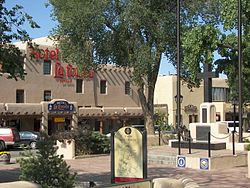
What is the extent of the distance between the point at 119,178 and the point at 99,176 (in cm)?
683

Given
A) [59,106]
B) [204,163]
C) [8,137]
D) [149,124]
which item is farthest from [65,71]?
[204,163]

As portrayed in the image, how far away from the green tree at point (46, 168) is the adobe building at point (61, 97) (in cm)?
3121

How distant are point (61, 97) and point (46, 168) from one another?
3864cm

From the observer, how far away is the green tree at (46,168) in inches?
364

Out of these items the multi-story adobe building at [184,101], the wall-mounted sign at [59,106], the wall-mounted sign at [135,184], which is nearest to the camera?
the wall-mounted sign at [135,184]

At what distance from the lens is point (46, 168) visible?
30.4ft

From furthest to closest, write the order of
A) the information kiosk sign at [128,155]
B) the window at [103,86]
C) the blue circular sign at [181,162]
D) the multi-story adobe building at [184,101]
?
the multi-story adobe building at [184,101], the window at [103,86], the blue circular sign at [181,162], the information kiosk sign at [128,155]

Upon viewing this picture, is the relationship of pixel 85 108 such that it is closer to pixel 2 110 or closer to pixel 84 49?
pixel 2 110

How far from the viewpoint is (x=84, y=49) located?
3152 centimetres

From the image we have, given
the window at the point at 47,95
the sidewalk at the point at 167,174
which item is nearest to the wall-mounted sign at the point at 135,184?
the sidewalk at the point at 167,174

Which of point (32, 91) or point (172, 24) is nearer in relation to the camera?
point (172, 24)

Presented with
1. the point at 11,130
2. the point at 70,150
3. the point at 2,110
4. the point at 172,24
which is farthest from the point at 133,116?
the point at 70,150

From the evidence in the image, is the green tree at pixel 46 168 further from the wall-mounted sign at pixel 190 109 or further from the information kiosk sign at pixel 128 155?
the wall-mounted sign at pixel 190 109

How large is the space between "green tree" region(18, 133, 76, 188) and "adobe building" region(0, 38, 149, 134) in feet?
102
